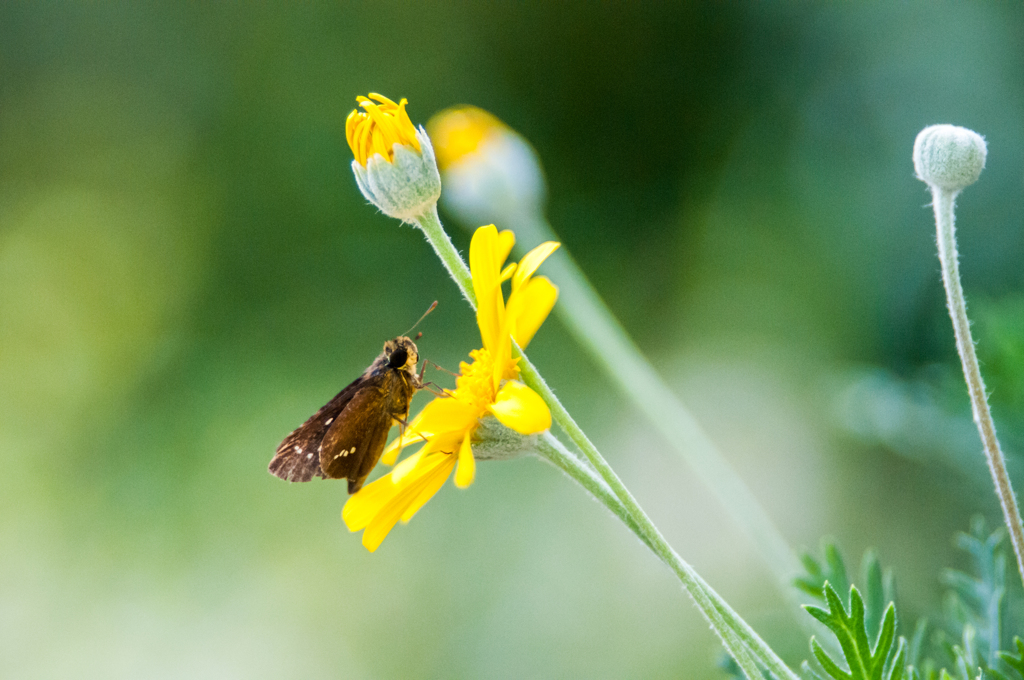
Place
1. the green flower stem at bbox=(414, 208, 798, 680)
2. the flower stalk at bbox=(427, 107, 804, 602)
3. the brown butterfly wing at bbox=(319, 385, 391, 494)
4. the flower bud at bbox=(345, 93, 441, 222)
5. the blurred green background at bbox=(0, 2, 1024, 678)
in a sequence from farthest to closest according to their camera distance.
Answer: the blurred green background at bbox=(0, 2, 1024, 678) < the flower stalk at bbox=(427, 107, 804, 602) < the brown butterfly wing at bbox=(319, 385, 391, 494) < the flower bud at bbox=(345, 93, 441, 222) < the green flower stem at bbox=(414, 208, 798, 680)

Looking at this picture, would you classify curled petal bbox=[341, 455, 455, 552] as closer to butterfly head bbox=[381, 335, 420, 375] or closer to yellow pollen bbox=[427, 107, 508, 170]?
butterfly head bbox=[381, 335, 420, 375]

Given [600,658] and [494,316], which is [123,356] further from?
[494,316]

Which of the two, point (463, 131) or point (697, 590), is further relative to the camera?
point (463, 131)

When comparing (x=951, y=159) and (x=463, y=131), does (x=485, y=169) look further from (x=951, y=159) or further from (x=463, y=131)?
(x=951, y=159)

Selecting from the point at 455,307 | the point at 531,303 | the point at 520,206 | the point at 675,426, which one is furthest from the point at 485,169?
the point at 455,307

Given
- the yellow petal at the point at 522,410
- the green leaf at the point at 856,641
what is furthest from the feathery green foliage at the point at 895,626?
the yellow petal at the point at 522,410

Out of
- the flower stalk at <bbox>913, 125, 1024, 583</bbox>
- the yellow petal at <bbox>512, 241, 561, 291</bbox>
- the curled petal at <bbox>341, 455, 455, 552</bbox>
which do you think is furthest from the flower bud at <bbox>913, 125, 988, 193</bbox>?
the curled petal at <bbox>341, 455, 455, 552</bbox>
